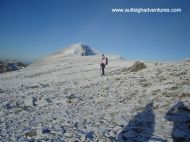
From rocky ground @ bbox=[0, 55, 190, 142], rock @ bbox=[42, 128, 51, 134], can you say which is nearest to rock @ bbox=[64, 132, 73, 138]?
rocky ground @ bbox=[0, 55, 190, 142]

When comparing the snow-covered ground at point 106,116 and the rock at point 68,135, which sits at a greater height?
the snow-covered ground at point 106,116

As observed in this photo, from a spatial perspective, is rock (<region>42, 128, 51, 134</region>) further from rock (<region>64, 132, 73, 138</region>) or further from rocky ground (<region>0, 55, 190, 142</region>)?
rock (<region>64, 132, 73, 138</region>)

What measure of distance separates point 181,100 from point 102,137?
22.2 ft

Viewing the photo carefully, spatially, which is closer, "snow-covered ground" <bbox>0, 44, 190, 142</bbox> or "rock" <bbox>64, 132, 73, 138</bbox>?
"rock" <bbox>64, 132, 73, 138</bbox>

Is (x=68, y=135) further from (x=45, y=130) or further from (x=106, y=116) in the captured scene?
(x=106, y=116)

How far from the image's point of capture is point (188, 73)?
67.2 feet

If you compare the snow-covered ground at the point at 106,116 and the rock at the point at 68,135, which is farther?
the snow-covered ground at the point at 106,116

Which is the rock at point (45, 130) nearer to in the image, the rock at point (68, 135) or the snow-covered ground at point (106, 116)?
the snow-covered ground at point (106, 116)

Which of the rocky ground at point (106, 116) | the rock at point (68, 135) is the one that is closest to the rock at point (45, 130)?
the rocky ground at point (106, 116)

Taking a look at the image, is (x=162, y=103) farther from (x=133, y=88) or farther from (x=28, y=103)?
(x=28, y=103)

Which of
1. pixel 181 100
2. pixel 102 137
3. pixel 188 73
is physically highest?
pixel 188 73

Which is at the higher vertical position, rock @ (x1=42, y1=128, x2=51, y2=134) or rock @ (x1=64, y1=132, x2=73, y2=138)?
rock @ (x1=42, y1=128, x2=51, y2=134)

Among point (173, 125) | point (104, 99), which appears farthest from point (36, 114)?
point (173, 125)

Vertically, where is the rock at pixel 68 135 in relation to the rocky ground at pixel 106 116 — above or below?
below
